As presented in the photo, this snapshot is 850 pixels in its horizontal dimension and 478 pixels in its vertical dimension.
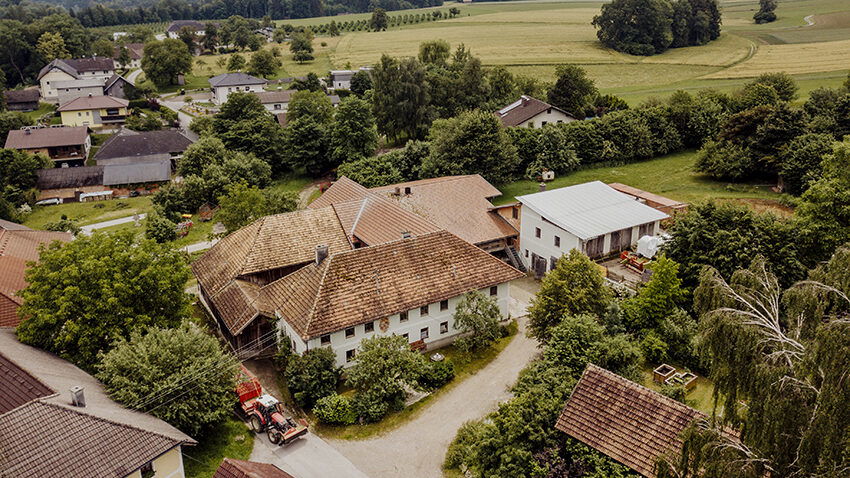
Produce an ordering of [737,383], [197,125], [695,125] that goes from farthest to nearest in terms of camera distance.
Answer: [197,125]
[695,125]
[737,383]

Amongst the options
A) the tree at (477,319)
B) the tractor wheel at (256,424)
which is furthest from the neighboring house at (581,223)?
the tractor wheel at (256,424)

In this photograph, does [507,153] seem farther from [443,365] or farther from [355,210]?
[443,365]

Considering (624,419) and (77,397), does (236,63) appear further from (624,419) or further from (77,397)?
(624,419)

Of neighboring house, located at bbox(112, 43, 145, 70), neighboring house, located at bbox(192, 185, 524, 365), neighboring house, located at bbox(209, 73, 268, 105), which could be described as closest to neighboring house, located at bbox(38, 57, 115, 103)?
neighboring house, located at bbox(112, 43, 145, 70)

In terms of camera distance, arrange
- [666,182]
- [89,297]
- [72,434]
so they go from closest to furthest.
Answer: [72,434]
[89,297]
[666,182]

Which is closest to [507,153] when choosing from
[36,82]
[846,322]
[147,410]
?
[147,410]

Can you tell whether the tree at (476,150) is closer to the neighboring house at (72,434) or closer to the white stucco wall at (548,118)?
the white stucco wall at (548,118)

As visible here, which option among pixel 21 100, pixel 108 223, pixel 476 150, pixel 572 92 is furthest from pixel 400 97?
pixel 21 100
